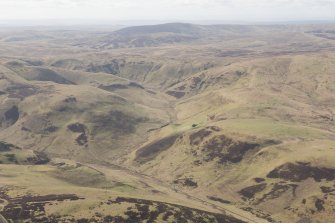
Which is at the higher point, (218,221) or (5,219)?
(5,219)

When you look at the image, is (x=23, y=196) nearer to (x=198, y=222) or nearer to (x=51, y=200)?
(x=51, y=200)

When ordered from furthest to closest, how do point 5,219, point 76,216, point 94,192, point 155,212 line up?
point 94,192, point 155,212, point 76,216, point 5,219

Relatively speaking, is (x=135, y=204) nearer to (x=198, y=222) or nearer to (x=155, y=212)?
(x=155, y=212)

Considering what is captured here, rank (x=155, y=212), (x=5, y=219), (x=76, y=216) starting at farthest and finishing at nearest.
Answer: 1. (x=155, y=212)
2. (x=76, y=216)
3. (x=5, y=219)

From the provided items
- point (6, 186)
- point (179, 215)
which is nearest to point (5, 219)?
point (6, 186)

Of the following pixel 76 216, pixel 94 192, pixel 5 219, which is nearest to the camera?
pixel 5 219

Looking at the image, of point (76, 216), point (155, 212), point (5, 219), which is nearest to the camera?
point (5, 219)

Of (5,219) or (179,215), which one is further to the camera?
(179,215)

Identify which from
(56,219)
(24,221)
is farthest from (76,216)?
(24,221)

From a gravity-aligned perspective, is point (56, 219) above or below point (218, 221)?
above
